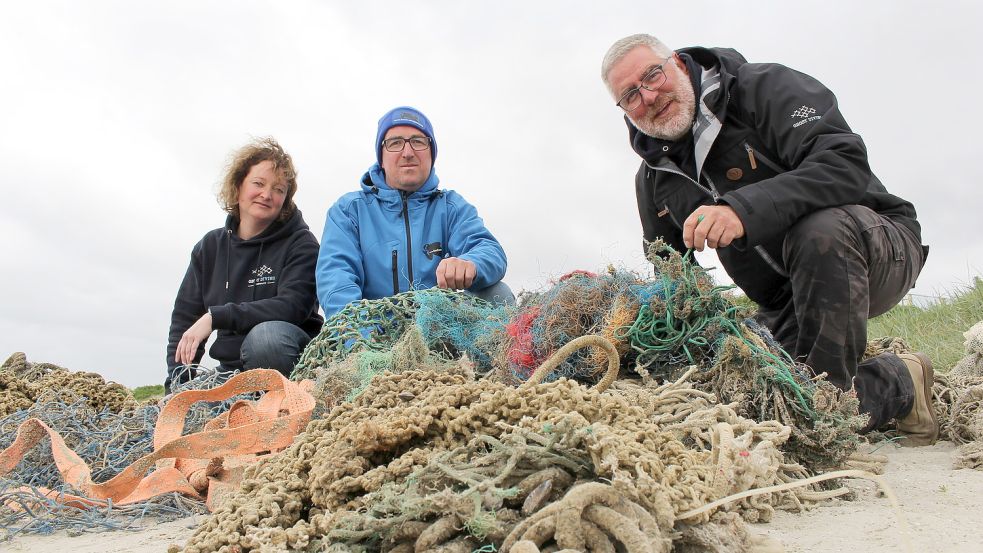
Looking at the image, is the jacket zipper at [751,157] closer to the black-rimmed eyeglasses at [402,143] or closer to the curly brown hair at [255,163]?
the black-rimmed eyeglasses at [402,143]

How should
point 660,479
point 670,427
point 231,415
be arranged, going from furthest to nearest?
point 231,415 < point 670,427 < point 660,479

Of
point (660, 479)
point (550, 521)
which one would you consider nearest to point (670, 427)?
point (660, 479)

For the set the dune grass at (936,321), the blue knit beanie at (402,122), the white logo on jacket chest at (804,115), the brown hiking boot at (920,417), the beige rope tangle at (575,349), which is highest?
the blue knit beanie at (402,122)

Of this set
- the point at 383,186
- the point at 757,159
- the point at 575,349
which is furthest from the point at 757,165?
the point at 383,186

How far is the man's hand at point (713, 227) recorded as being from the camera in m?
3.08

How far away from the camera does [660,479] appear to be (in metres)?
1.55

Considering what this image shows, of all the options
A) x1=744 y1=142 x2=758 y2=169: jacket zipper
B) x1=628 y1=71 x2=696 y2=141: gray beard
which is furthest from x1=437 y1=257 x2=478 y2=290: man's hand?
x1=744 y1=142 x2=758 y2=169: jacket zipper

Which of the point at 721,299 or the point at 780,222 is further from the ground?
the point at 780,222

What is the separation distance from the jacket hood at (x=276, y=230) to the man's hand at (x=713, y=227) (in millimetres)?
3131

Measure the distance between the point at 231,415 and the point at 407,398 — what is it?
3.55 ft

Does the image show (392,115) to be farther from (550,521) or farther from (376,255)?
(550,521)

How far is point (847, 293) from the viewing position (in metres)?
3.04

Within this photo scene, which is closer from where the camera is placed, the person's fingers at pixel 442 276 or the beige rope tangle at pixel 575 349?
the beige rope tangle at pixel 575 349

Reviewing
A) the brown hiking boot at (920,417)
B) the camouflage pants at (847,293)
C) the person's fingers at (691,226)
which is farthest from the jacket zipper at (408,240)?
the brown hiking boot at (920,417)
